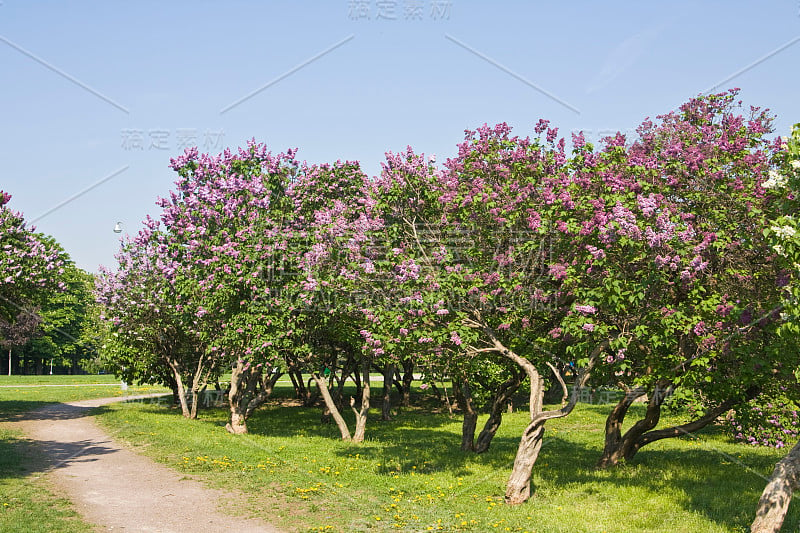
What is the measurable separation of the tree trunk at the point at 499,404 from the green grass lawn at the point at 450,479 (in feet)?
1.43

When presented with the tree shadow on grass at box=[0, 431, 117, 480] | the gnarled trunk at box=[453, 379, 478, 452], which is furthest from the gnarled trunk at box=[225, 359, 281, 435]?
the gnarled trunk at box=[453, 379, 478, 452]

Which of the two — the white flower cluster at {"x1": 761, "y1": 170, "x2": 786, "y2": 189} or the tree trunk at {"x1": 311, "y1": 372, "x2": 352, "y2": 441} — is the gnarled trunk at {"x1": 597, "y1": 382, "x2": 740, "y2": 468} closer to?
the white flower cluster at {"x1": 761, "y1": 170, "x2": 786, "y2": 189}

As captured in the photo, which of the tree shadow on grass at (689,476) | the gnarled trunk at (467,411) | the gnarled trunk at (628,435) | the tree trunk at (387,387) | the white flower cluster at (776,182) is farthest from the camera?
the tree trunk at (387,387)

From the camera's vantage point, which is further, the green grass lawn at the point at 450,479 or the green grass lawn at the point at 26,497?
the green grass lawn at the point at 450,479

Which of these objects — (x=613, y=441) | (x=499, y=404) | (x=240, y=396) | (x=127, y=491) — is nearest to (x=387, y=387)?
(x=240, y=396)

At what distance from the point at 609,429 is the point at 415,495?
25.0ft

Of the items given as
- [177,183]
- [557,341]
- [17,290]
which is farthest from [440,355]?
[17,290]

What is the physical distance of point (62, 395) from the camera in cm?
4506

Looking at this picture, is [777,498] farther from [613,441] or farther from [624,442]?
[613,441]

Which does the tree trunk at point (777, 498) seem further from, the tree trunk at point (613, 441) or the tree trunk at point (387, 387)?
the tree trunk at point (387, 387)

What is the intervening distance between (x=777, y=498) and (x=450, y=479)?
27.6 ft

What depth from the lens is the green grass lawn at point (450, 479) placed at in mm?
12852

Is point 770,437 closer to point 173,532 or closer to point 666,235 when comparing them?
point 666,235

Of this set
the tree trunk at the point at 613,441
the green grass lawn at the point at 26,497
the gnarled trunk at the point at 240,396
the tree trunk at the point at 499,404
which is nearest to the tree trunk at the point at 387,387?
the gnarled trunk at the point at 240,396
